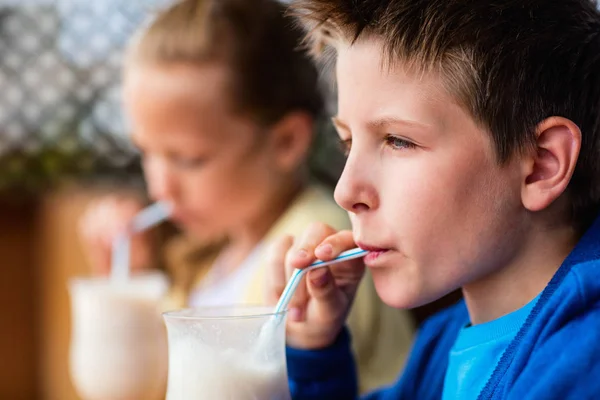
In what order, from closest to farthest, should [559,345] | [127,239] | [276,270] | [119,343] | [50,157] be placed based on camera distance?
[559,345] → [276,270] → [119,343] → [127,239] → [50,157]

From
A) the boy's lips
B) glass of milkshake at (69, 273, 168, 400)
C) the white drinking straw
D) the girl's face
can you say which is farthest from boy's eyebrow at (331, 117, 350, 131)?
the white drinking straw

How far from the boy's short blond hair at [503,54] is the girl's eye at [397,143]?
0.06 m

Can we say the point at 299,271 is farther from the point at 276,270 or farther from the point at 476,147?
the point at 476,147

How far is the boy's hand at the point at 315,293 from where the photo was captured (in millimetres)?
913

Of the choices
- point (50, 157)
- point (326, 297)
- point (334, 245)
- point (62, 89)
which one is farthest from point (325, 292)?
point (62, 89)

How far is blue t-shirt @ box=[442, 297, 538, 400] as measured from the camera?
2.48 feet

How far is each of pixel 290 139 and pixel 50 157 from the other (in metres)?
1.21

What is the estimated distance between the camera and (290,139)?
145cm

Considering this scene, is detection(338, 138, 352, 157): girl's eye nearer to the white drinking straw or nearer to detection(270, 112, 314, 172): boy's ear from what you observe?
detection(270, 112, 314, 172): boy's ear

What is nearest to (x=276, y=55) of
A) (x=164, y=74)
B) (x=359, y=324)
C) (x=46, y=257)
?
(x=164, y=74)

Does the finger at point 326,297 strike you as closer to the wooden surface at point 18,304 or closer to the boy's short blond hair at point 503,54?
the boy's short blond hair at point 503,54

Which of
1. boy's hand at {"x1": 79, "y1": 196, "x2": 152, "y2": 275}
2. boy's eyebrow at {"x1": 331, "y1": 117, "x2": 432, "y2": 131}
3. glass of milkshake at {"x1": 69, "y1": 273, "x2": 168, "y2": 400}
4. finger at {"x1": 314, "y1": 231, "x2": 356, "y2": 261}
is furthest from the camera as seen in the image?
boy's hand at {"x1": 79, "y1": 196, "x2": 152, "y2": 275}

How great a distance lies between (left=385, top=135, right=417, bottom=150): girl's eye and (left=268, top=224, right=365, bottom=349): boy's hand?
0.19 meters

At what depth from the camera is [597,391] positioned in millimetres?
587
